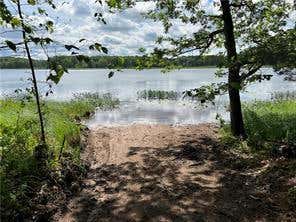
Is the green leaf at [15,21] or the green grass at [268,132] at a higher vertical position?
the green leaf at [15,21]

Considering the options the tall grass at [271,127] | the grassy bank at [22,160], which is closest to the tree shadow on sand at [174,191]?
the grassy bank at [22,160]

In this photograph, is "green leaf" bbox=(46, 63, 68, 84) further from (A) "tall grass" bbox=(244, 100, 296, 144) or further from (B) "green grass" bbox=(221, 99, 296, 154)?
(A) "tall grass" bbox=(244, 100, 296, 144)

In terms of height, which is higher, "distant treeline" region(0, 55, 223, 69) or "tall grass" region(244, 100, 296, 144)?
"distant treeline" region(0, 55, 223, 69)

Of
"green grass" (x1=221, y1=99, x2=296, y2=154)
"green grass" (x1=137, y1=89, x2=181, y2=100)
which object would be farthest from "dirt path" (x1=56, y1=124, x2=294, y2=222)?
"green grass" (x1=137, y1=89, x2=181, y2=100)

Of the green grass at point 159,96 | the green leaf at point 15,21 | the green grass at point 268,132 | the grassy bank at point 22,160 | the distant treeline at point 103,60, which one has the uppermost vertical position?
the green leaf at point 15,21

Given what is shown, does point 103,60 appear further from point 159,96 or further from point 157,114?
point 159,96

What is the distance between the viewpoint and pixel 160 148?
1583 centimetres

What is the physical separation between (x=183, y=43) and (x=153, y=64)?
1.38 m

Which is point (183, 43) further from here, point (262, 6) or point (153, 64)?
point (262, 6)

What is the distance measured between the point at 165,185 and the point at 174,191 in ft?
1.92

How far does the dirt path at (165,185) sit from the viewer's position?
888 centimetres

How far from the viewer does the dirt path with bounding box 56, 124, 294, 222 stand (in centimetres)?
888

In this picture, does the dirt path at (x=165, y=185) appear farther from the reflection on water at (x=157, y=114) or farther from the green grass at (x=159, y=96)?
the green grass at (x=159, y=96)

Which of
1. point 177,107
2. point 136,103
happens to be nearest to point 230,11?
point 177,107
